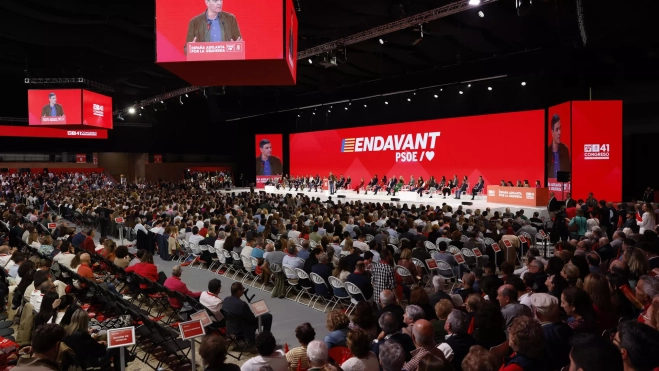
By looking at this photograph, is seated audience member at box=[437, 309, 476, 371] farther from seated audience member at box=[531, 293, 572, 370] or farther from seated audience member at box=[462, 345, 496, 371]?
seated audience member at box=[462, 345, 496, 371]

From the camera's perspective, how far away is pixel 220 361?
3070 millimetres

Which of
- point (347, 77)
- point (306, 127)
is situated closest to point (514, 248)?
point (347, 77)

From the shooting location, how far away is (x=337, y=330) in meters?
3.97

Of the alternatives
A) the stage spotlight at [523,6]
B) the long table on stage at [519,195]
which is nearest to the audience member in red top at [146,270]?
the stage spotlight at [523,6]

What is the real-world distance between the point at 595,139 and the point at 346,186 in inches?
561

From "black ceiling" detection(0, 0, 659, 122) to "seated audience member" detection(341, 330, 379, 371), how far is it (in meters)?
9.16

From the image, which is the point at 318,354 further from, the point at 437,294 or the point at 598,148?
the point at 598,148

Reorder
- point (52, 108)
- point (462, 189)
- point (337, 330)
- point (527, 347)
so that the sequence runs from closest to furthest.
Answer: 1. point (527, 347)
2. point (337, 330)
3. point (52, 108)
4. point (462, 189)

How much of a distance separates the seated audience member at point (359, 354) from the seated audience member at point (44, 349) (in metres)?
2.09

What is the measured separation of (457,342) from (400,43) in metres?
16.7

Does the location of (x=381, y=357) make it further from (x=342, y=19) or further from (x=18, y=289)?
(x=342, y=19)

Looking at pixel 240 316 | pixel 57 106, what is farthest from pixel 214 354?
pixel 57 106

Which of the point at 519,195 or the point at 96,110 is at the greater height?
the point at 96,110

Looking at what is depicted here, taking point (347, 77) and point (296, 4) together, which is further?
point (347, 77)
